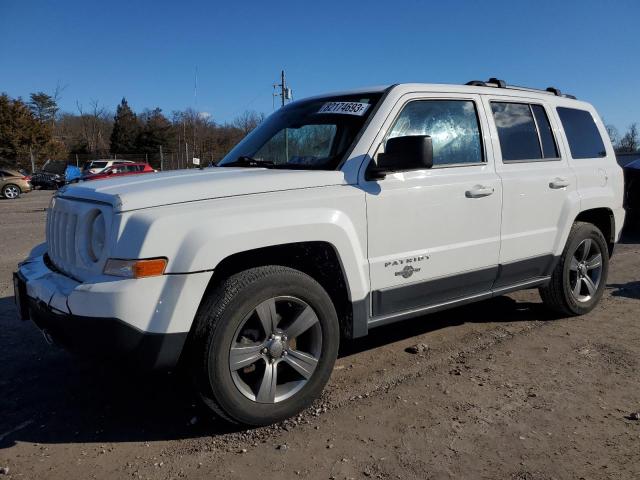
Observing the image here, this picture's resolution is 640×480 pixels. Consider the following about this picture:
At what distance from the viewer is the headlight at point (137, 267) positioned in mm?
2527

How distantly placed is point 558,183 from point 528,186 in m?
0.44

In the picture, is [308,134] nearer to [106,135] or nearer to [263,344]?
[263,344]

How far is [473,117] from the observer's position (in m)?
3.95

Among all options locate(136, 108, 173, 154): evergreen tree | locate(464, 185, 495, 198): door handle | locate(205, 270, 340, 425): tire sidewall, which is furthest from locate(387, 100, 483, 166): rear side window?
locate(136, 108, 173, 154): evergreen tree

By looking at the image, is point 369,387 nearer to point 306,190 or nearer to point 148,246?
point 306,190

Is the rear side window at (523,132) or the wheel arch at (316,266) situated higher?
the rear side window at (523,132)

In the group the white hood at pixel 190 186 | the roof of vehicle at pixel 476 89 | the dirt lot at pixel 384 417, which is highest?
the roof of vehicle at pixel 476 89

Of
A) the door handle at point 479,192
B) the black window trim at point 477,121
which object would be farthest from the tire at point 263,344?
the door handle at point 479,192

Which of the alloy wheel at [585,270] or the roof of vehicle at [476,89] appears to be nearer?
the roof of vehicle at [476,89]

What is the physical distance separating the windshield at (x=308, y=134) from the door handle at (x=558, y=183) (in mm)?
1754

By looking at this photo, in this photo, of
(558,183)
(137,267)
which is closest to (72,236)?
(137,267)

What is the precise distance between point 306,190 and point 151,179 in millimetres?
943

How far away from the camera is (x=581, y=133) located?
16.2 feet

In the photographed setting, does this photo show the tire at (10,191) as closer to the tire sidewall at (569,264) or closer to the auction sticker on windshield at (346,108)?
the auction sticker on windshield at (346,108)
